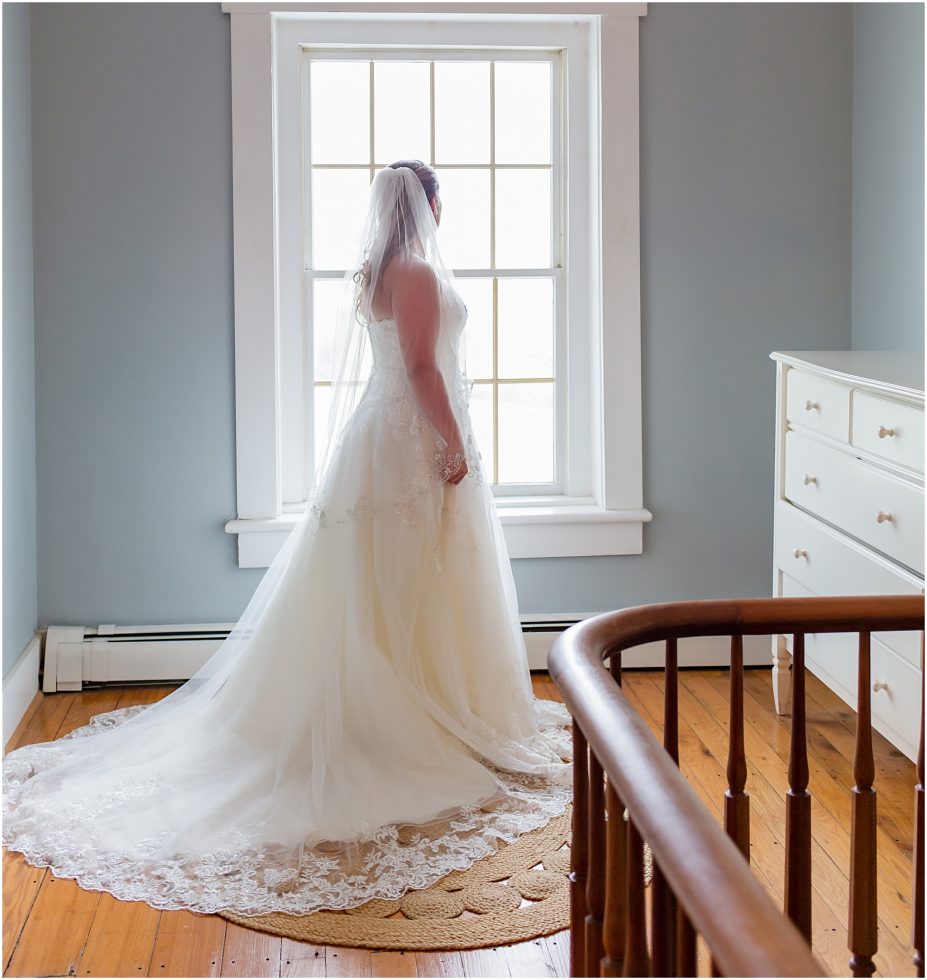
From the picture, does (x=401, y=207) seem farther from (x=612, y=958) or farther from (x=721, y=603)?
(x=612, y=958)

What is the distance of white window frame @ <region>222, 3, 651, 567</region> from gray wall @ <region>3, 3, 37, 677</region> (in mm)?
696

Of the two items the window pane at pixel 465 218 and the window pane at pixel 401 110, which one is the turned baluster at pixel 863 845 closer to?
the window pane at pixel 465 218

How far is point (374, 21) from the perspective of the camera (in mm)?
4113

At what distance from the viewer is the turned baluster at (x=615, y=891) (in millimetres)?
1174

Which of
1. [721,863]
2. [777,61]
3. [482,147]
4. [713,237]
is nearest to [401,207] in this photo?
[482,147]

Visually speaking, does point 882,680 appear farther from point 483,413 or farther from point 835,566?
point 483,413

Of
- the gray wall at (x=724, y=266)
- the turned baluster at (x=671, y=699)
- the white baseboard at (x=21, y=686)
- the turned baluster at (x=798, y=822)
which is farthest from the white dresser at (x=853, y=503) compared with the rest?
the white baseboard at (x=21, y=686)

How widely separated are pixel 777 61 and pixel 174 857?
3333 millimetres

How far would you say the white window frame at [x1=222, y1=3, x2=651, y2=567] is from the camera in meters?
4.05

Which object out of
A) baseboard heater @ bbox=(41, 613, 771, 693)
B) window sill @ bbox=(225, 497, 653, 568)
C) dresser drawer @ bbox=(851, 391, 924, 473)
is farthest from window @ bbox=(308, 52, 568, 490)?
dresser drawer @ bbox=(851, 391, 924, 473)

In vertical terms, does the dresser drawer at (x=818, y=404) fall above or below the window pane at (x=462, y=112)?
below

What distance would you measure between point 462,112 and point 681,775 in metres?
3.62

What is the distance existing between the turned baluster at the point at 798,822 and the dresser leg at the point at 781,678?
6.63ft

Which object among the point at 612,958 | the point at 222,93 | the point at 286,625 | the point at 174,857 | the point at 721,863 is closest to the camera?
the point at 721,863
